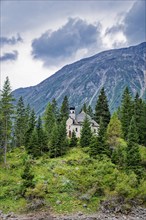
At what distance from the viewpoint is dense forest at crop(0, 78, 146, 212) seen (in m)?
48.1

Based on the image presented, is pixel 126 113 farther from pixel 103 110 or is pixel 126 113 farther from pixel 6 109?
pixel 6 109

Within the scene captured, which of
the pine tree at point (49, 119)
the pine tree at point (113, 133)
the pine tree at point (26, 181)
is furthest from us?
the pine tree at point (49, 119)

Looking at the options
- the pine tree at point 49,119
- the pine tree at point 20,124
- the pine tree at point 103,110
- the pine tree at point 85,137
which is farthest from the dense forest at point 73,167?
the pine tree at point 20,124

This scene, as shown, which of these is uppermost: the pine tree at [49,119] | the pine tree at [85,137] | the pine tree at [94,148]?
the pine tree at [49,119]

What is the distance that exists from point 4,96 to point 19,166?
14687 mm

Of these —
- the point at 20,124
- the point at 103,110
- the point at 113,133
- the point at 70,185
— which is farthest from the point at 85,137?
the point at 20,124

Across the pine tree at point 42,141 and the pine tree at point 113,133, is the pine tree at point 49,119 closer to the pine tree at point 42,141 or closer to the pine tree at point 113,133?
the pine tree at point 42,141

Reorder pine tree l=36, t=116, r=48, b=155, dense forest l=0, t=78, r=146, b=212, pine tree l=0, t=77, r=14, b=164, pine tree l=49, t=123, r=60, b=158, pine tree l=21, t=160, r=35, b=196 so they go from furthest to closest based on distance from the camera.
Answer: pine tree l=36, t=116, r=48, b=155 < pine tree l=49, t=123, r=60, b=158 < pine tree l=0, t=77, r=14, b=164 < dense forest l=0, t=78, r=146, b=212 < pine tree l=21, t=160, r=35, b=196

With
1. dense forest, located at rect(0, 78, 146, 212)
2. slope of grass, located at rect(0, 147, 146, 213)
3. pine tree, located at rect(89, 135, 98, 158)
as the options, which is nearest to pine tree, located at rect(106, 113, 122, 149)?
dense forest, located at rect(0, 78, 146, 212)

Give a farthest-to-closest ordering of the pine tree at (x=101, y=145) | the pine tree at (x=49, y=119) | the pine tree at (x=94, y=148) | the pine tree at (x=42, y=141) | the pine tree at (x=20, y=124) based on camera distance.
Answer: the pine tree at (x=20, y=124) < the pine tree at (x=49, y=119) < the pine tree at (x=42, y=141) < the pine tree at (x=101, y=145) < the pine tree at (x=94, y=148)

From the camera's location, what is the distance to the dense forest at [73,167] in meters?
48.1

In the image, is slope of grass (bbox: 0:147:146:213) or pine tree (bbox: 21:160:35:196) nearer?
slope of grass (bbox: 0:147:146:213)

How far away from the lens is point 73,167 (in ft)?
192

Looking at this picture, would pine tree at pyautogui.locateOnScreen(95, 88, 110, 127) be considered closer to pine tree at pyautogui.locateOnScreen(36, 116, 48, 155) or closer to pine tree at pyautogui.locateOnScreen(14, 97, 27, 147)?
pine tree at pyautogui.locateOnScreen(14, 97, 27, 147)
